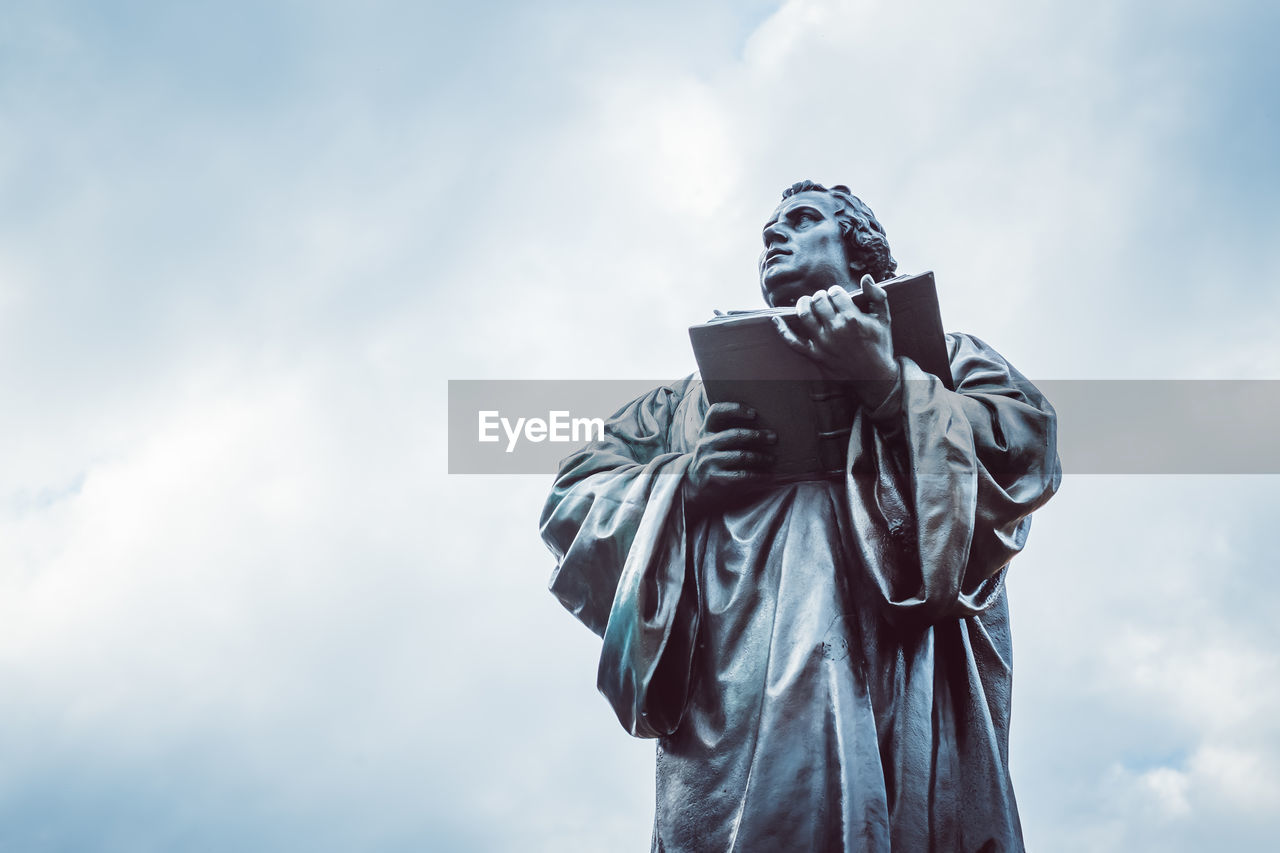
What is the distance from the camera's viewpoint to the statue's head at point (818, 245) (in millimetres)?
6312

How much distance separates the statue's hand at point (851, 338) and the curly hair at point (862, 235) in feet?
3.83

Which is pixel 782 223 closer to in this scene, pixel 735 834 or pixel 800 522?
pixel 800 522

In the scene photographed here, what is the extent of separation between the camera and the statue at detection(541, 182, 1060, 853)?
16.3ft

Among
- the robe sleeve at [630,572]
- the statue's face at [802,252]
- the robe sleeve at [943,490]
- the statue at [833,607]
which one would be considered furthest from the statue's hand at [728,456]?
the statue's face at [802,252]

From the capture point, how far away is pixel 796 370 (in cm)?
545

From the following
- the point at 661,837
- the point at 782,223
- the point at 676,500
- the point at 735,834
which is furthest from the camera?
the point at 782,223

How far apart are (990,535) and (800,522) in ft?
2.48

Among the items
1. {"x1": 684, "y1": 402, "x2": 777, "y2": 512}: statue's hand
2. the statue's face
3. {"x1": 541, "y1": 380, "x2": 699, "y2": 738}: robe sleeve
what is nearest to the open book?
{"x1": 684, "y1": 402, "x2": 777, "y2": 512}: statue's hand

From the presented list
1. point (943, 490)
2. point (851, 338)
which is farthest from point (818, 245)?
point (943, 490)

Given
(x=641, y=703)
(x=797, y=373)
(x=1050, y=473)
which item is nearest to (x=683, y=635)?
(x=641, y=703)

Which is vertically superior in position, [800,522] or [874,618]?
[800,522]

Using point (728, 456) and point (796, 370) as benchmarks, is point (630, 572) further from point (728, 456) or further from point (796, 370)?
point (796, 370)

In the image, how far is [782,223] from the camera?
6.53 m

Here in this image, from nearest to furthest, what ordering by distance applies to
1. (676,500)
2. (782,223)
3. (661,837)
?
(661,837) → (676,500) → (782,223)
